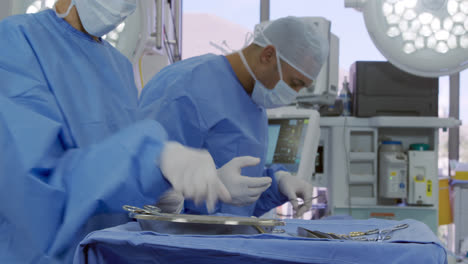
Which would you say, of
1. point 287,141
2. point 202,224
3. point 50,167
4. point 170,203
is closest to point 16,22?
point 50,167

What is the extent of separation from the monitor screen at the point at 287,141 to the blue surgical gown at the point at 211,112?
0.35m

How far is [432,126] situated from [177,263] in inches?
81.0

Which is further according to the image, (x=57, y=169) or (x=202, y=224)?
(x=57, y=169)

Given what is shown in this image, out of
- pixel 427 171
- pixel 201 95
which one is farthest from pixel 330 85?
pixel 201 95

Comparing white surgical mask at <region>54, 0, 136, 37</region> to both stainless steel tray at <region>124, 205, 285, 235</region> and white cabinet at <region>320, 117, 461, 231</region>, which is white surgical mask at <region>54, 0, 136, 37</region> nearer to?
stainless steel tray at <region>124, 205, 285, 235</region>

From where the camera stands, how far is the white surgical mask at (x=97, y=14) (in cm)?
100

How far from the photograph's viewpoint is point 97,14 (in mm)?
1009

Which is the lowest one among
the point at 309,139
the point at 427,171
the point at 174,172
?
the point at 427,171

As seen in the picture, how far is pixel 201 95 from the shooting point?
4.39 feet

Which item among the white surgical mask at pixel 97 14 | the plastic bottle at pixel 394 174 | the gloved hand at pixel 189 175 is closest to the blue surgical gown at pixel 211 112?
the white surgical mask at pixel 97 14

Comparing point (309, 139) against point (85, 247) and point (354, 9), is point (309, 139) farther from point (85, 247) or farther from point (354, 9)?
point (85, 247)

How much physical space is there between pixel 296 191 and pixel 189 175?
0.87 metres

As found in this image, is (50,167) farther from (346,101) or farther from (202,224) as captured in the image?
(346,101)

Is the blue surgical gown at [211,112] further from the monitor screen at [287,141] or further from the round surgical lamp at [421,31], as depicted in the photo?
the round surgical lamp at [421,31]
